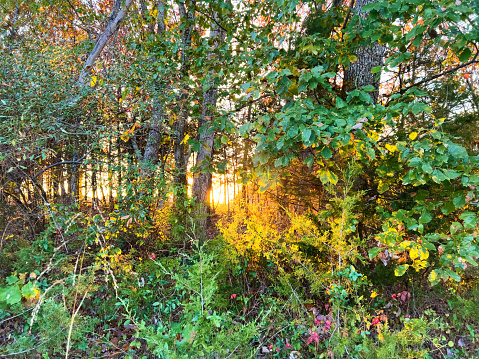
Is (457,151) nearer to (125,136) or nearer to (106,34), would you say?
(125,136)

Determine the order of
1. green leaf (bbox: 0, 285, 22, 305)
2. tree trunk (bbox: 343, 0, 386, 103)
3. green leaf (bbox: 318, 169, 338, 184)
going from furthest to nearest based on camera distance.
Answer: tree trunk (bbox: 343, 0, 386, 103) < green leaf (bbox: 318, 169, 338, 184) < green leaf (bbox: 0, 285, 22, 305)

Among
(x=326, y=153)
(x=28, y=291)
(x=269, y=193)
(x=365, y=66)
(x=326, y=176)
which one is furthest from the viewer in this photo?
(x=269, y=193)

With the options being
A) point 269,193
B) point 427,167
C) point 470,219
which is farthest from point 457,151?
point 269,193

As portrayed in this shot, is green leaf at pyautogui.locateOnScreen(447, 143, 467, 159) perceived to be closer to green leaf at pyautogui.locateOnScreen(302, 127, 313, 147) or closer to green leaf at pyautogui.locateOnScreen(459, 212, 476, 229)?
green leaf at pyautogui.locateOnScreen(459, 212, 476, 229)

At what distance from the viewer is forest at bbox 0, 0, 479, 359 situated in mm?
1791

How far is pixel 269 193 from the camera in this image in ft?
12.2

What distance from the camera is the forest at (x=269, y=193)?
179 centimetres

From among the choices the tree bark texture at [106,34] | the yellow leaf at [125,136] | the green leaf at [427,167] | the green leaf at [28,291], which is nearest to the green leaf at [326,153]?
the green leaf at [427,167]

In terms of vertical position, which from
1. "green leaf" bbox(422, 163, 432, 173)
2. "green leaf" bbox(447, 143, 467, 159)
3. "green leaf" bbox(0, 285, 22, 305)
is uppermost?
"green leaf" bbox(447, 143, 467, 159)

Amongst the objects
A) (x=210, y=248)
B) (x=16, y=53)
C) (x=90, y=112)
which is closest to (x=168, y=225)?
(x=210, y=248)

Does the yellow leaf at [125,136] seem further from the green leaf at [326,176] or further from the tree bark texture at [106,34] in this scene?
the green leaf at [326,176]

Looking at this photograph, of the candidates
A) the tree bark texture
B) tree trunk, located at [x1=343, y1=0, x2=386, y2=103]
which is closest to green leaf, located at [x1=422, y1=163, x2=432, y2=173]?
tree trunk, located at [x1=343, y1=0, x2=386, y2=103]

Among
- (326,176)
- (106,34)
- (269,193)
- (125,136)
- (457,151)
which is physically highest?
(106,34)

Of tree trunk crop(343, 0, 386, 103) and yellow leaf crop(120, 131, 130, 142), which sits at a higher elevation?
tree trunk crop(343, 0, 386, 103)
